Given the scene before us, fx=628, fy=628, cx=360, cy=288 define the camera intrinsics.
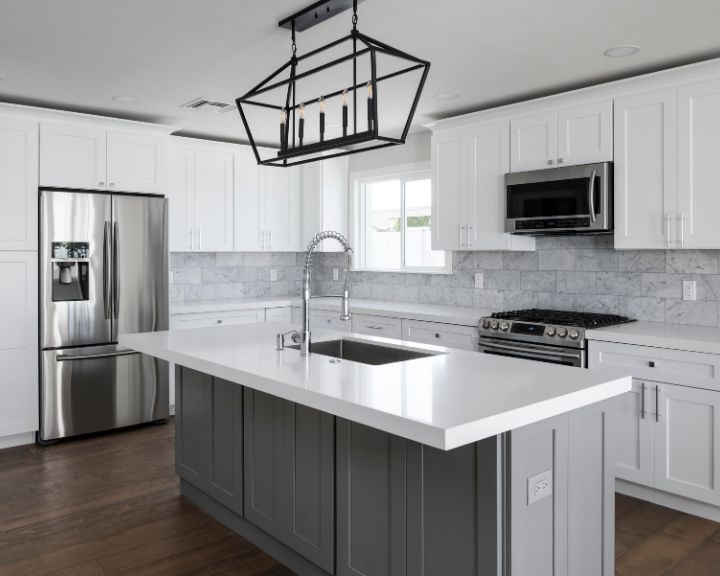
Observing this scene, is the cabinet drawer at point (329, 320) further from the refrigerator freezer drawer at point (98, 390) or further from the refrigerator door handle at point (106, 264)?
the refrigerator door handle at point (106, 264)

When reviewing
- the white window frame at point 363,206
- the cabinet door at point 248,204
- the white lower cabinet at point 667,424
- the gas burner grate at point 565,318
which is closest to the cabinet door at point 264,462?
the white lower cabinet at point 667,424

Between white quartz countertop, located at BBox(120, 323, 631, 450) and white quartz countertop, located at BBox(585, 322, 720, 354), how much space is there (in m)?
1.15

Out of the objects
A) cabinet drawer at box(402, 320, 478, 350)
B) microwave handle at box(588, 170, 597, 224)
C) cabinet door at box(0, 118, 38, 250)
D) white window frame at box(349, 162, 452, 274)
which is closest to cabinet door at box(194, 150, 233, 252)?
white window frame at box(349, 162, 452, 274)

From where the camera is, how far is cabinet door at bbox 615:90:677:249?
3.49 metres

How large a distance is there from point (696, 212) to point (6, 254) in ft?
14.2

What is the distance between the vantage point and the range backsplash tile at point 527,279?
3840 millimetres

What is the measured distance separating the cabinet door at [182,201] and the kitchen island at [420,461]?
260cm

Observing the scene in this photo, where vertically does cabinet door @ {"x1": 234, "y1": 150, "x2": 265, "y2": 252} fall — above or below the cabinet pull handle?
above

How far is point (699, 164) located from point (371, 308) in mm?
2557

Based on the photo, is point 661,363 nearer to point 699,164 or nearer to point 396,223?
point 699,164

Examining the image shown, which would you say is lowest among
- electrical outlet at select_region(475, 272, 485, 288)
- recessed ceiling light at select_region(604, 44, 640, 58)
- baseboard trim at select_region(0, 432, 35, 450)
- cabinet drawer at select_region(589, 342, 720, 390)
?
baseboard trim at select_region(0, 432, 35, 450)

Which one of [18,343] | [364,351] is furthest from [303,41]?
[18,343]

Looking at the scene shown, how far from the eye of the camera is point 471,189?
4.55 metres

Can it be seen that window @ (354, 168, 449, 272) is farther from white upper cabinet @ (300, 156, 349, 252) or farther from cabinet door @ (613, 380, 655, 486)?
cabinet door @ (613, 380, 655, 486)
